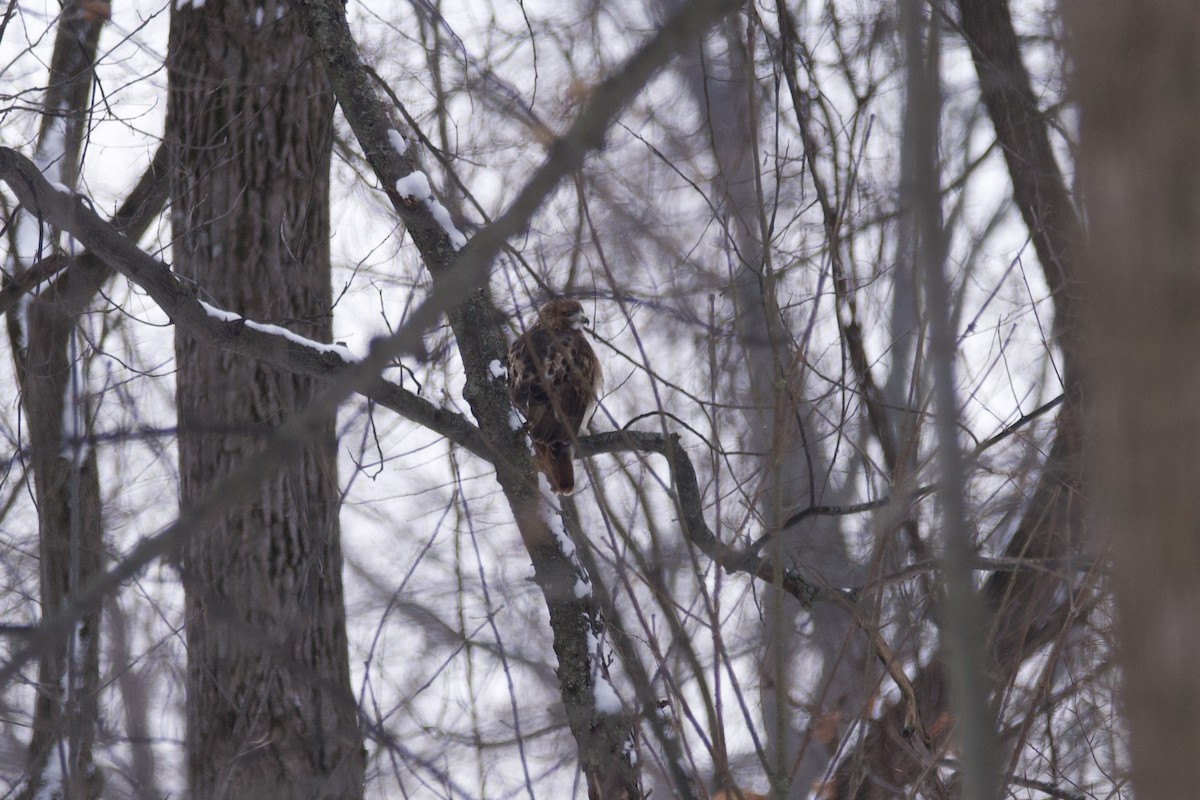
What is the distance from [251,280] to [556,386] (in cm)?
158

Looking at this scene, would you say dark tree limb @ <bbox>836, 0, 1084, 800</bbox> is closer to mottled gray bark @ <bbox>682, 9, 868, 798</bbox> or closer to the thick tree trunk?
mottled gray bark @ <bbox>682, 9, 868, 798</bbox>

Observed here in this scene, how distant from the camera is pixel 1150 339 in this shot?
0.78 m

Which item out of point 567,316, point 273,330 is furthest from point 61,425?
point 567,316

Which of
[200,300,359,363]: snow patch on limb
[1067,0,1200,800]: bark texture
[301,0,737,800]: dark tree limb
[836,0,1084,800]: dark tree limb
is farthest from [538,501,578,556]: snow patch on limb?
[1067,0,1200,800]: bark texture

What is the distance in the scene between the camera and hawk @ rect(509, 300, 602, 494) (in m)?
5.51

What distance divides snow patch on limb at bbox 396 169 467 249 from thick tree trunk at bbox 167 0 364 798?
1.31m

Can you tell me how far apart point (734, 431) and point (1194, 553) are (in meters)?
3.80

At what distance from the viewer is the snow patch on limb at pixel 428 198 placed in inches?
167

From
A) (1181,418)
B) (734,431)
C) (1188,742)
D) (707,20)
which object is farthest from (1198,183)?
(734,431)

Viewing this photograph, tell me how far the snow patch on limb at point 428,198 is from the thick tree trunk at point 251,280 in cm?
131

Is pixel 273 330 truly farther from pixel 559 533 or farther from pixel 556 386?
pixel 556 386

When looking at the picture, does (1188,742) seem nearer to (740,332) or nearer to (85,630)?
(740,332)

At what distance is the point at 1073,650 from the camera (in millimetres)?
4398

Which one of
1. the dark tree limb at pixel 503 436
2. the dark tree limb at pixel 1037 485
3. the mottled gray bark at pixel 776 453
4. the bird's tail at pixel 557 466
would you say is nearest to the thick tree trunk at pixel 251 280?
the bird's tail at pixel 557 466
